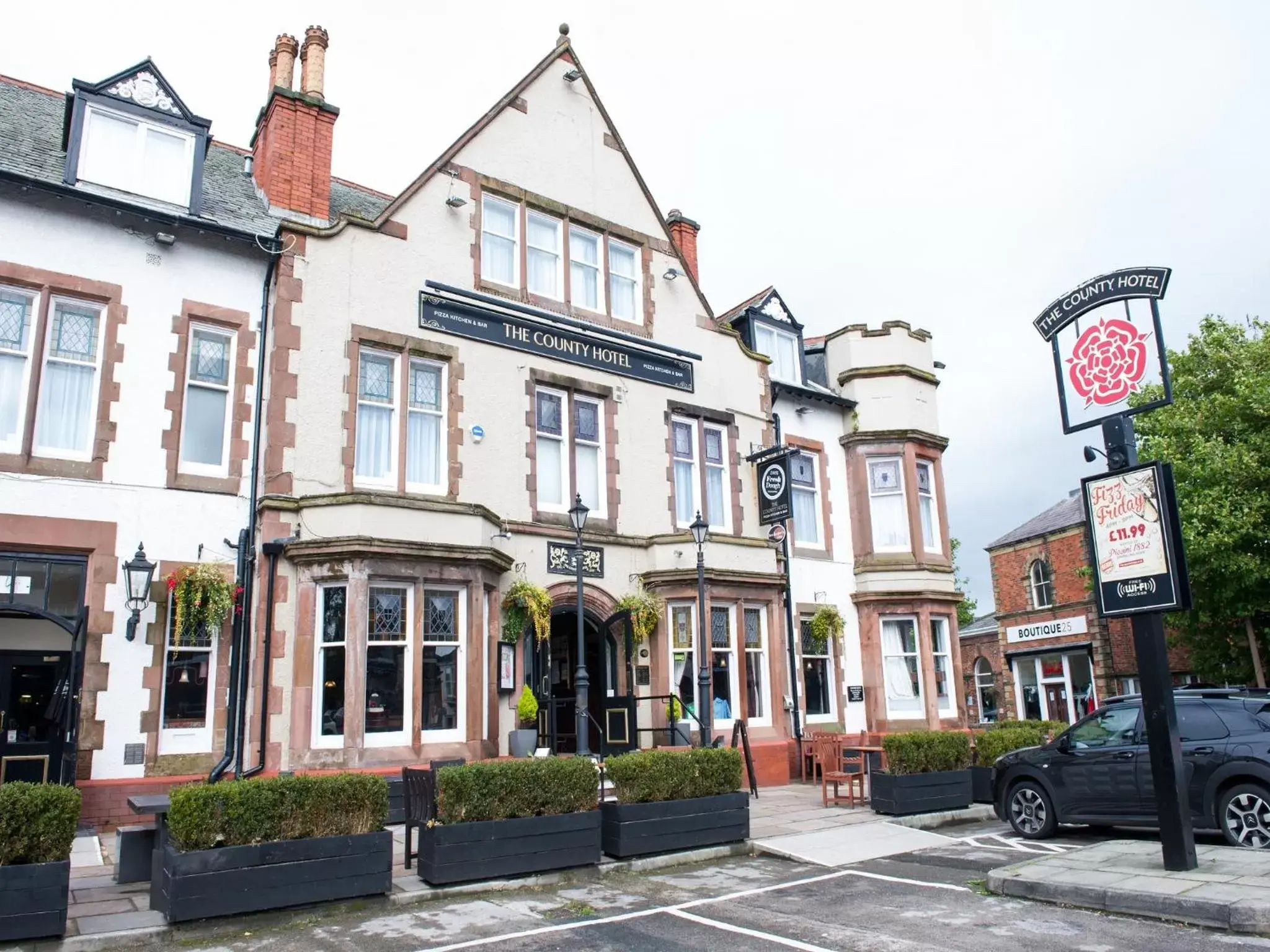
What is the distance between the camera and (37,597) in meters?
13.3

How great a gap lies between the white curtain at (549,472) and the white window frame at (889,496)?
8910mm

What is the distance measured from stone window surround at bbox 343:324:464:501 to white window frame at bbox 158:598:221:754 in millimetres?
3120

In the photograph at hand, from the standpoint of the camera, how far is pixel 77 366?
47.0 feet

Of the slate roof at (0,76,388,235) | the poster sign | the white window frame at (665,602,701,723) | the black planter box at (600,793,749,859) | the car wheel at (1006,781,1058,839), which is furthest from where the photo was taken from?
the poster sign

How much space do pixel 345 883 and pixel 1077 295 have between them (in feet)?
33.8

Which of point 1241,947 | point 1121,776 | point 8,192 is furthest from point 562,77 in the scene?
point 1241,947

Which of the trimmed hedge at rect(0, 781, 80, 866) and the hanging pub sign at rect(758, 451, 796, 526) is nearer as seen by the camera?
the trimmed hedge at rect(0, 781, 80, 866)

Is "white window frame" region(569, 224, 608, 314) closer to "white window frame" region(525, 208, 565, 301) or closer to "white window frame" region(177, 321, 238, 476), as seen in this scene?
"white window frame" region(525, 208, 565, 301)

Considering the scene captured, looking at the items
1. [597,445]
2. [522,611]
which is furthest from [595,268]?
[522,611]

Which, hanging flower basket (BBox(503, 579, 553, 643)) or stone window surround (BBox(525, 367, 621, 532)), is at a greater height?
stone window surround (BBox(525, 367, 621, 532))

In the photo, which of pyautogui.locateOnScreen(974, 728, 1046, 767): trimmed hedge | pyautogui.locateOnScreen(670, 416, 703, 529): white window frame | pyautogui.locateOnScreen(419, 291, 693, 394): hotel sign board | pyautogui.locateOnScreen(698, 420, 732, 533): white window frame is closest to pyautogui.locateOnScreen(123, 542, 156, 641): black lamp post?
pyautogui.locateOnScreen(419, 291, 693, 394): hotel sign board

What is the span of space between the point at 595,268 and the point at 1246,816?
47.5 feet

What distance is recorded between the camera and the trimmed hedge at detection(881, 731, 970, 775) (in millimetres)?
14531

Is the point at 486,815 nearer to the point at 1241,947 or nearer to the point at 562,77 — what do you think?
the point at 1241,947
